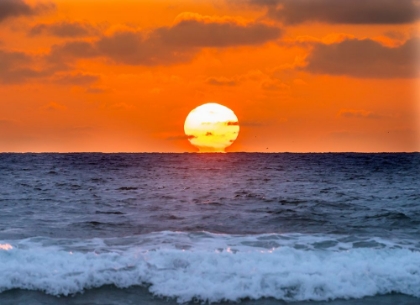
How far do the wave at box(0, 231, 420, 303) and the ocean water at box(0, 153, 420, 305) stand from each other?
0.03 metres

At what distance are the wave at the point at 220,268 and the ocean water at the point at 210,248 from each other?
26 millimetres

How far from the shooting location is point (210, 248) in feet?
51.5

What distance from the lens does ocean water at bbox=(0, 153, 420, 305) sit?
1188 cm

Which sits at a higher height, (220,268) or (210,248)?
(210,248)

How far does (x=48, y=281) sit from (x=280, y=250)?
602cm

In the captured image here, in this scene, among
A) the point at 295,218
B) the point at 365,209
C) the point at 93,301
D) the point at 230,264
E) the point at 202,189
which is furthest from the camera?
the point at 202,189

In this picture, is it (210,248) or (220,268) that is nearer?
(220,268)

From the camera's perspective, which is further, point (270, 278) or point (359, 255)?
point (359, 255)

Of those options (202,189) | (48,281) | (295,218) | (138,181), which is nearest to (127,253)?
(48,281)

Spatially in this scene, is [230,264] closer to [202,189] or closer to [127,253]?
[127,253]

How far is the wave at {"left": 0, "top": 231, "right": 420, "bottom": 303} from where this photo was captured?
11.9 metres

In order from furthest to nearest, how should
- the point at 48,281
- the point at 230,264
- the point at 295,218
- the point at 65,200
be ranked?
the point at 65,200 < the point at 295,218 < the point at 230,264 < the point at 48,281

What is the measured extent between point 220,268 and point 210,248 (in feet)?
7.88

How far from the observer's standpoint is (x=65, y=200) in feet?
90.2
